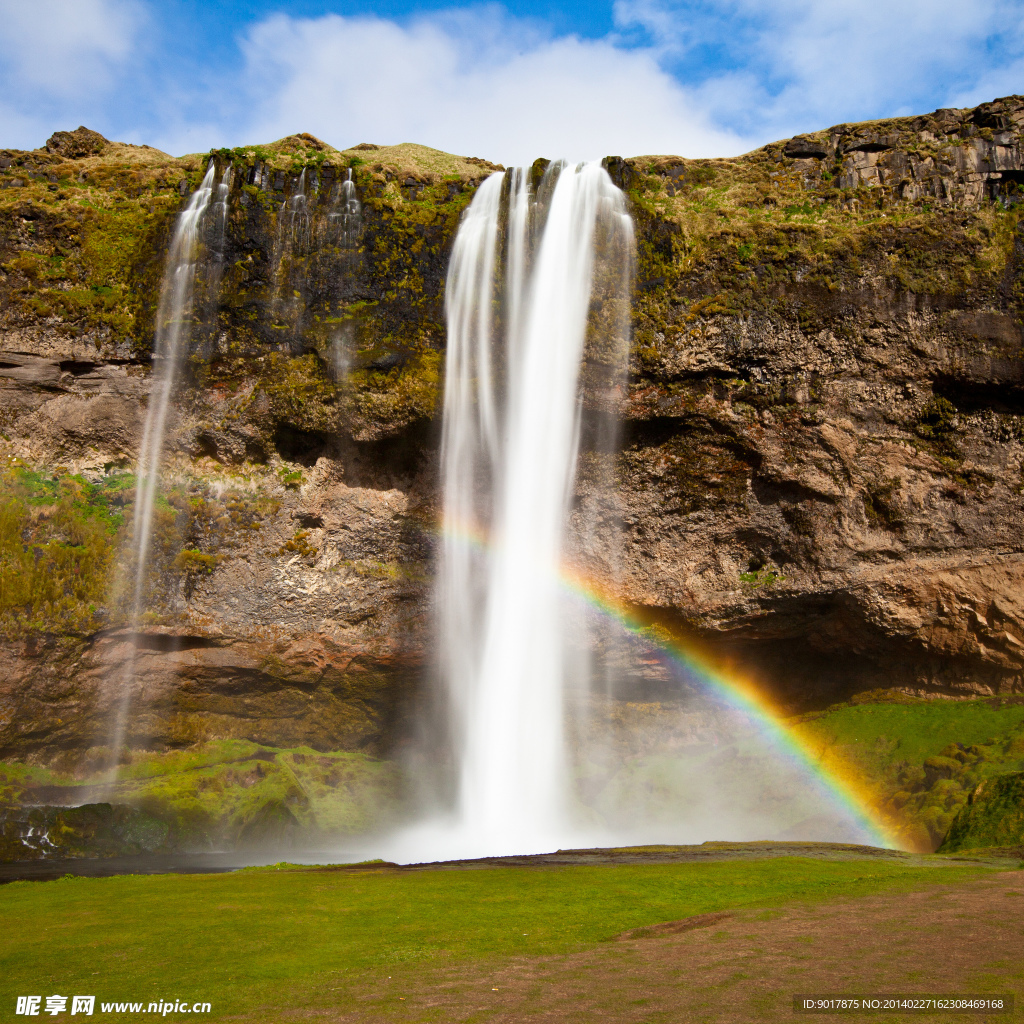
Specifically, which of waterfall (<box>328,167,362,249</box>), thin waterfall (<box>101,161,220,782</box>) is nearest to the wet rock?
thin waterfall (<box>101,161,220,782</box>)

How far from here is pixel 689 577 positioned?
27625 millimetres

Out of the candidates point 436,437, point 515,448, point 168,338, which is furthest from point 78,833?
point 515,448

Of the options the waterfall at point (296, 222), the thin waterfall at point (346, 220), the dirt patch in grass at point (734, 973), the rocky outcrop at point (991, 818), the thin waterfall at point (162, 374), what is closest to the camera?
the dirt patch in grass at point (734, 973)

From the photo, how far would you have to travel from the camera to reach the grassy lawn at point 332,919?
Answer: 736 cm

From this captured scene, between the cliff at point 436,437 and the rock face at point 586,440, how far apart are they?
0.10 metres

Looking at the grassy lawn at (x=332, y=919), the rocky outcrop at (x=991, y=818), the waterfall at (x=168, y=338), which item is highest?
the waterfall at (x=168, y=338)

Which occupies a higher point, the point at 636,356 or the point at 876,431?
the point at 636,356

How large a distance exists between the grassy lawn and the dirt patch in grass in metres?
0.52

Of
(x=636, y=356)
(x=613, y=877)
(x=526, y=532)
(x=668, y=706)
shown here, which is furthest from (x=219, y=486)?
(x=613, y=877)

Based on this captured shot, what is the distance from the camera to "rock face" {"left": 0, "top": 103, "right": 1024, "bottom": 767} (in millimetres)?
26281

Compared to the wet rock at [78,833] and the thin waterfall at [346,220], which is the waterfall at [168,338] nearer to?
the thin waterfall at [346,220]

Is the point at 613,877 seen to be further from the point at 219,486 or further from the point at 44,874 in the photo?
the point at 219,486

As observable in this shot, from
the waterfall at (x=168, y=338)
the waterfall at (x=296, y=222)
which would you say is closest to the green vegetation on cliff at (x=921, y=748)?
the waterfall at (x=168, y=338)

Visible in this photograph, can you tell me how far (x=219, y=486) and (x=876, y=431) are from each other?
23.2 meters
